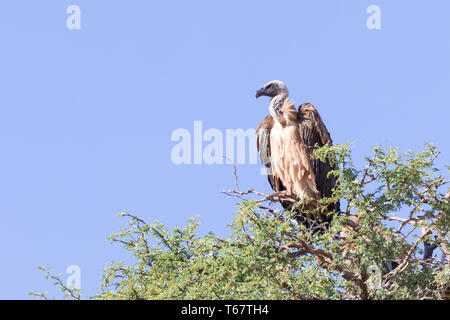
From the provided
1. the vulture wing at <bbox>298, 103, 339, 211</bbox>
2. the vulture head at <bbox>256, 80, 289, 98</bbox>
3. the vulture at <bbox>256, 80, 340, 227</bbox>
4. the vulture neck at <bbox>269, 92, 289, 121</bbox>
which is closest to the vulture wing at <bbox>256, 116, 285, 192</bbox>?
the vulture at <bbox>256, 80, 340, 227</bbox>

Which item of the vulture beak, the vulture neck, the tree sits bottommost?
the tree

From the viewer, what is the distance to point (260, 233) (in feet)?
35.3

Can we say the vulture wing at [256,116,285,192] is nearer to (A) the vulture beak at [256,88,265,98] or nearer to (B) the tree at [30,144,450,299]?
(A) the vulture beak at [256,88,265,98]

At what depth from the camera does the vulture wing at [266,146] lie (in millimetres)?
16125

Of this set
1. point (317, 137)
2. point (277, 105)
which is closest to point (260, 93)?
point (277, 105)

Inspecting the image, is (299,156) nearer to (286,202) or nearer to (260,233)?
(286,202)

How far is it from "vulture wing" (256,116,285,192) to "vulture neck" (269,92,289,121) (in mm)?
203

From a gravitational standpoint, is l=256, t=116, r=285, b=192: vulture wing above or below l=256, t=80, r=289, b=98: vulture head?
below

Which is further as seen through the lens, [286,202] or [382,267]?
[286,202]

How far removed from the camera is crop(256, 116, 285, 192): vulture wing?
16125 mm

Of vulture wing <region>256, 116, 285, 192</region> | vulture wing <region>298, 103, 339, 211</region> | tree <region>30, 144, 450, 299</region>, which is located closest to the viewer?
tree <region>30, 144, 450, 299</region>

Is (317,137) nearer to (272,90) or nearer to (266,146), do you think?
(266,146)

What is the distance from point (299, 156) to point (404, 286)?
17.7 ft
